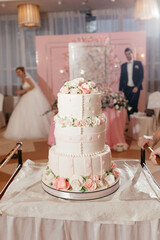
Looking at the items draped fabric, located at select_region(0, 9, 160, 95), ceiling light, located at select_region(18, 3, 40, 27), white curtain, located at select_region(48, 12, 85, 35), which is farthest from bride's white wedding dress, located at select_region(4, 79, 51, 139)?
white curtain, located at select_region(48, 12, 85, 35)

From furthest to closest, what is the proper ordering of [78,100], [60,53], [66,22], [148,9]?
[66,22]
[60,53]
[148,9]
[78,100]

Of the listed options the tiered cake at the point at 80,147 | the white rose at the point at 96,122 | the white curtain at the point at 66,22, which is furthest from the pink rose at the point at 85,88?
the white curtain at the point at 66,22

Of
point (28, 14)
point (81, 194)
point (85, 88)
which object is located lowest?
point (81, 194)

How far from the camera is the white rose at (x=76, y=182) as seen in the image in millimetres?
2115

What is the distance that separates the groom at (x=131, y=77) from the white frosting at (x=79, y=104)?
16.8 feet

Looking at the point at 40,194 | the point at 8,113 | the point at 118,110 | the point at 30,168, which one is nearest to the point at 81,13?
the point at 8,113

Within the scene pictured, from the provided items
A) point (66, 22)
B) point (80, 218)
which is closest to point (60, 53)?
point (66, 22)

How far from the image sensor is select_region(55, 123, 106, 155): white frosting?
2145mm

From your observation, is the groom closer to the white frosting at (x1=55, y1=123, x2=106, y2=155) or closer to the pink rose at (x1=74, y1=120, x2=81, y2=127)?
the white frosting at (x1=55, y1=123, x2=106, y2=155)

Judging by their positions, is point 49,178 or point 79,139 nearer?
point 79,139

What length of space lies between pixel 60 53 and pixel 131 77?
2032 millimetres

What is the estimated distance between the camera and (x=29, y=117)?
20.7ft

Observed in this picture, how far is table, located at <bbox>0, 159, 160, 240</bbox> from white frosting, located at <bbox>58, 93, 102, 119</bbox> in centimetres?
70

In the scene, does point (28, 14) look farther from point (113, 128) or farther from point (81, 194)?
point (81, 194)
